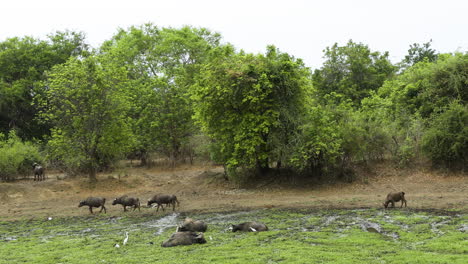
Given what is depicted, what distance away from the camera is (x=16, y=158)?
119 feet

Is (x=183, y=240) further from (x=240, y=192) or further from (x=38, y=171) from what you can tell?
(x=38, y=171)

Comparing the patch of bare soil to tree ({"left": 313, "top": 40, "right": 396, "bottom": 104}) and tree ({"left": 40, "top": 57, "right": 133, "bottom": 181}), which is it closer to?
tree ({"left": 40, "top": 57, "right": 133, "bottom": 181})

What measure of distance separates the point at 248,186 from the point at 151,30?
35.9 m

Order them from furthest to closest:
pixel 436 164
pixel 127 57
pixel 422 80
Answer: pixel 127 57 → pixel 422 80 → pixel 436 164

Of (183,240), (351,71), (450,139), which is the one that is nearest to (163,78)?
(351,71)

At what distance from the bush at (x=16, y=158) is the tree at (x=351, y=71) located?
116 feet

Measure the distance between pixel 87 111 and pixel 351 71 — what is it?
36806mm

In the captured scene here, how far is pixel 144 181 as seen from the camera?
37844 mm

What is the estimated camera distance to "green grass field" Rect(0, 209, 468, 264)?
1206cm

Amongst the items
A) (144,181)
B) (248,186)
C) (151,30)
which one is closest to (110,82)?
(144,181)

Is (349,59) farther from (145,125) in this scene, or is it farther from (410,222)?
(410,222)

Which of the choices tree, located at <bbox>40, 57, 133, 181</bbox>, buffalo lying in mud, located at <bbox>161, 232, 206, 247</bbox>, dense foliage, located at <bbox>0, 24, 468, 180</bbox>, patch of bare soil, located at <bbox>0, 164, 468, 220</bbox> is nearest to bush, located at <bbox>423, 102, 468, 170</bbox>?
dense foliage, located at <bbox>0, 24, 468, 180</bbox>

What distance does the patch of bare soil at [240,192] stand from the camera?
80.7 feet

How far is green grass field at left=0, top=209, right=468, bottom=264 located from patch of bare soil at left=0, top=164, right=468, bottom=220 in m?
2.96
